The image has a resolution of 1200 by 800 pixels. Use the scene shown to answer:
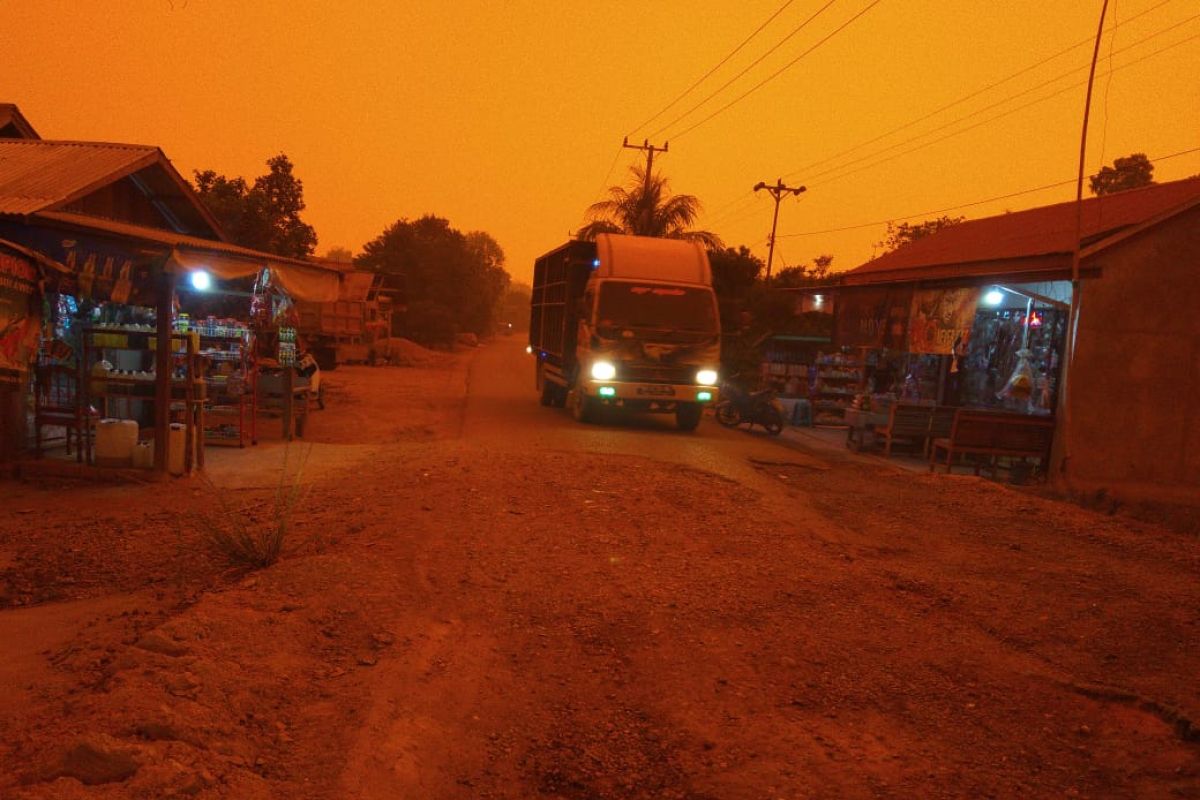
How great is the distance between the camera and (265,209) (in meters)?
24.9

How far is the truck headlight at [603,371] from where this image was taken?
49.0 feet

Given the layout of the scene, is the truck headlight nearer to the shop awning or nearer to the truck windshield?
the truck windshield

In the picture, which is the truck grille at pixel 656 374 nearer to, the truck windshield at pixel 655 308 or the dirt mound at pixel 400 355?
the truck windshield at pixel 655 308

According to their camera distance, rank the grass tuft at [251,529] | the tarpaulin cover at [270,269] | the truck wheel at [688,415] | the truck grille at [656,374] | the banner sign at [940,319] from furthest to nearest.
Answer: the truck wheel at [688,415]
the banner sign at [940,319]
the truck grille at [656,374]
the tarpaulin cover at [270,269]
the grass tuft at [251,529]

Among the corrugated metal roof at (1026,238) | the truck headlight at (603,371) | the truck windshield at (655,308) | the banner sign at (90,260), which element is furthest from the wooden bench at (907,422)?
the banner sign at (90,260)

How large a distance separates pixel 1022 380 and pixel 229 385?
12.1 metres

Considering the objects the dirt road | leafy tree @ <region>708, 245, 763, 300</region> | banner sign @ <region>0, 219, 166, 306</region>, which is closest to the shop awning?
banner sign @ <region>0, 219, 166, 306</region>

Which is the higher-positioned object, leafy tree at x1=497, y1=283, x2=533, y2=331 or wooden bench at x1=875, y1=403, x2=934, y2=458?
leafy tree at x1=497, y1=283, x2=533, y2=331

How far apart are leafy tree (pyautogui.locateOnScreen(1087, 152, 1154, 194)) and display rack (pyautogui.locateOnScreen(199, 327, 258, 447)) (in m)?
27.2

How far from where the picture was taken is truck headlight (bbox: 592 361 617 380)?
14.9 m

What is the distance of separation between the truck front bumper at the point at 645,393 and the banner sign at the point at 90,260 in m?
7.37

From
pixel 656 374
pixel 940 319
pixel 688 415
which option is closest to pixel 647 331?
pixel 656 374

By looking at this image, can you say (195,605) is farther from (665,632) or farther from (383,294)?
(383,294)

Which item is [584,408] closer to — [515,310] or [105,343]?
[105,343]
